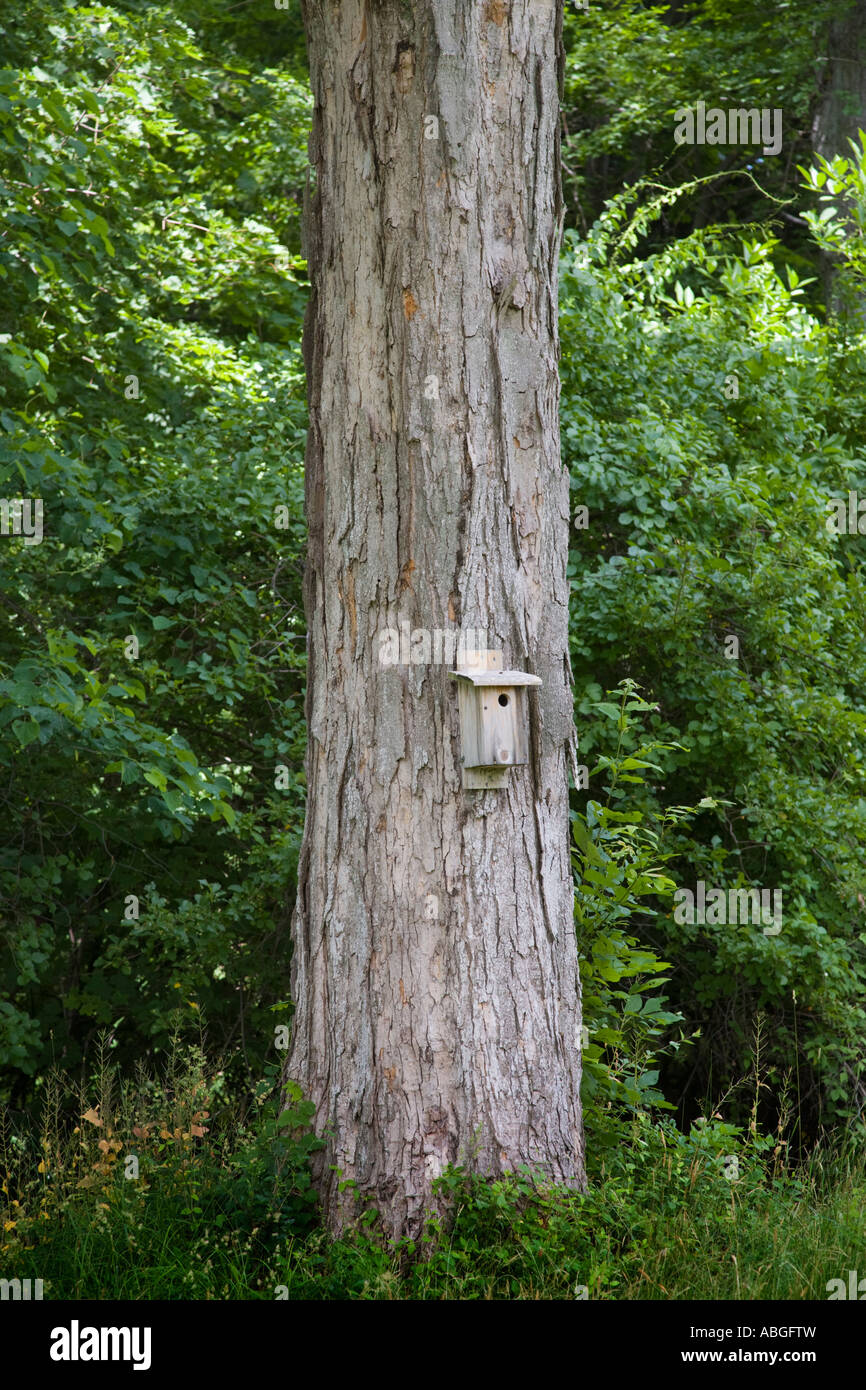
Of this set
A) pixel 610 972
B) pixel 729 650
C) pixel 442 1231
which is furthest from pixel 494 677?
pixel 729 650

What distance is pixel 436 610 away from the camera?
363cm

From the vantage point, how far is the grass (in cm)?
337

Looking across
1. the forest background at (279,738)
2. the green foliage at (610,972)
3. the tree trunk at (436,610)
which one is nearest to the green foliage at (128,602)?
the forest background at (279,738)

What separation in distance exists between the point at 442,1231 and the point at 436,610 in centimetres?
180

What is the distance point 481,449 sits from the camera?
12.0 ft

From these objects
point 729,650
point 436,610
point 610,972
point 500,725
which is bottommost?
point 610,972

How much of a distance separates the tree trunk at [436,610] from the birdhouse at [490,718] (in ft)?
0.17

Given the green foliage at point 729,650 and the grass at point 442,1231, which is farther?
the green foliage at point 729,650

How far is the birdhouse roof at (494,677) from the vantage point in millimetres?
3518

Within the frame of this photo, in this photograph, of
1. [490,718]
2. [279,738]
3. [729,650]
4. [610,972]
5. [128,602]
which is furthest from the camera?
[279,738]

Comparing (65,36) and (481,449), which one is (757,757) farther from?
(65,36)

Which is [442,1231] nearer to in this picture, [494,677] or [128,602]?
[494,677]

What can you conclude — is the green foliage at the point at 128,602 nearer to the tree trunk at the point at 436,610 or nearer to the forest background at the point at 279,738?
the forest background at the point at 279,738

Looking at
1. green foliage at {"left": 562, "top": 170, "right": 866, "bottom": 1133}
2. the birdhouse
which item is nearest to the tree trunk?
the birdhouse
